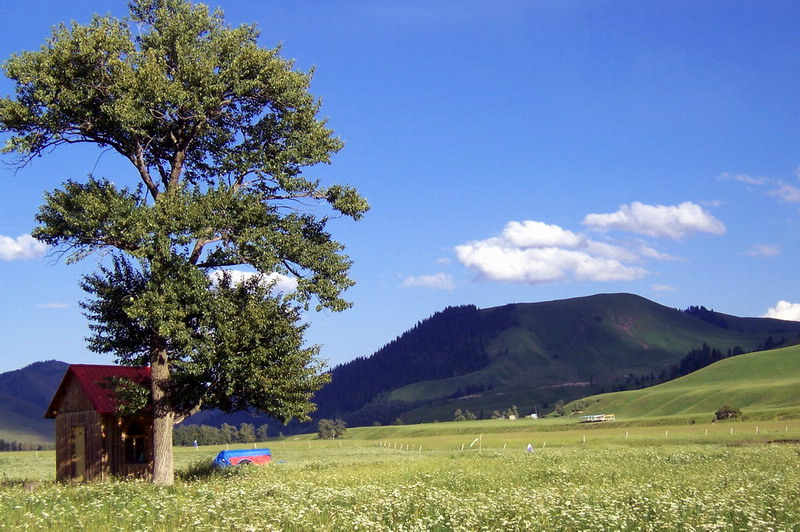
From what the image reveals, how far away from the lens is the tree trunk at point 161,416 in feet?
110

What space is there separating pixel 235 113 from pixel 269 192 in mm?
4335

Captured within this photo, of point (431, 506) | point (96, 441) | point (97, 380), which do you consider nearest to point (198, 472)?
point (96, 441)

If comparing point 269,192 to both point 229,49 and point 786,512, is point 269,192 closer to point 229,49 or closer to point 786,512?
point 229,49

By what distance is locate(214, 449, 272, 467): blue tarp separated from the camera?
192ft

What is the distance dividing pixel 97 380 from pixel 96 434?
3.03 metres

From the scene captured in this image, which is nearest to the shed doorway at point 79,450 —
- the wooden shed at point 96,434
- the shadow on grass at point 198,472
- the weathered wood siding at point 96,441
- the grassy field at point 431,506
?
the wooden shed at point 96,434

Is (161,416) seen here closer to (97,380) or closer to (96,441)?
(96,441)

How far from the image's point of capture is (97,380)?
1646 inches

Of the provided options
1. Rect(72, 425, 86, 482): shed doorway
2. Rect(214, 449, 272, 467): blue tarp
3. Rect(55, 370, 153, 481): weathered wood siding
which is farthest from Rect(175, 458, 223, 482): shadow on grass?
Rect(214, 449, 272, 467): blue tarp

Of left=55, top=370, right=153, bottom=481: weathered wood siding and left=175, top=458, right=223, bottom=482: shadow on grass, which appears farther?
left=55, top=370, right=153, bottom=481: weathered wood siding

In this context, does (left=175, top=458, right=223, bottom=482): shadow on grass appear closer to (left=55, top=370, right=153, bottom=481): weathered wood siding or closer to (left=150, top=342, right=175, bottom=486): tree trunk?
(left=150, top=342, right=175, bottom=486): tree trunk

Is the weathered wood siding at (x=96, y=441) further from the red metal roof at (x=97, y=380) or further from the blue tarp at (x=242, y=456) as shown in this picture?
the blue tarp at (x=242, y=456)

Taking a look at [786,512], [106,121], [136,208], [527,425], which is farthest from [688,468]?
[527,425]

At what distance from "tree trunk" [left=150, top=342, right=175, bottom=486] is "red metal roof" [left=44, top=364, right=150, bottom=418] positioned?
450 cm
